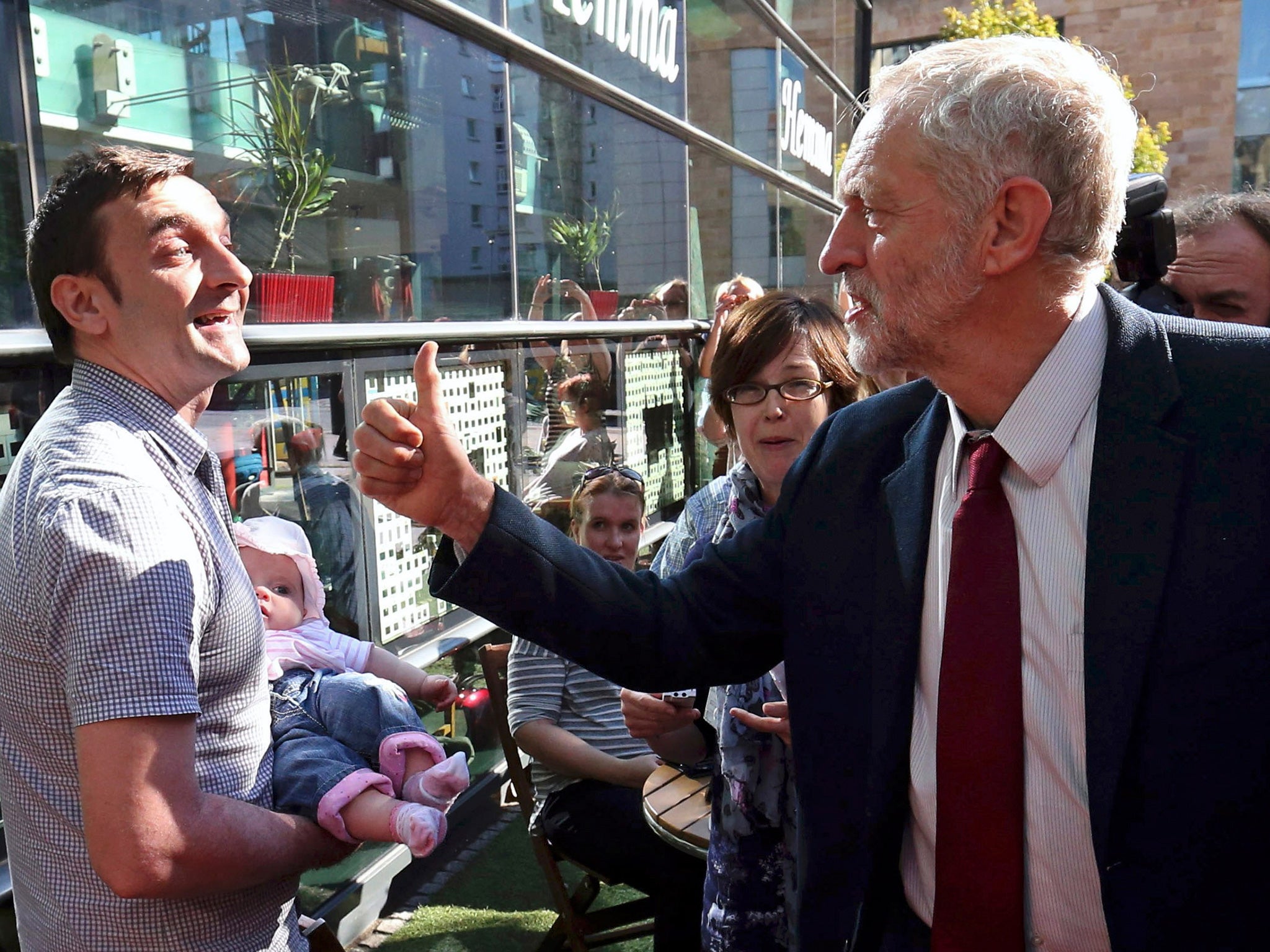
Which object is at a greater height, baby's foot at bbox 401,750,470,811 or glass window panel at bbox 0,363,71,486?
glass window panel at bbox 0,363,71,486

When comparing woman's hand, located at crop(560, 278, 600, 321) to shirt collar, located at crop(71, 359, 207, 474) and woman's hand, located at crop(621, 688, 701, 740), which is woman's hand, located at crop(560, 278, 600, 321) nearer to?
woman's hand, located at crop(621, 688, 701, 740)

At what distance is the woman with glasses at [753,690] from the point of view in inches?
91.8

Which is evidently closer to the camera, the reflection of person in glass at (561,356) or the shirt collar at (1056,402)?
the shirt collar at (1056,402)

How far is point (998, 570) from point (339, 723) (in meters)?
1.39

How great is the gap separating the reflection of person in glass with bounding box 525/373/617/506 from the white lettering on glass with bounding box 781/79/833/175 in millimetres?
4635

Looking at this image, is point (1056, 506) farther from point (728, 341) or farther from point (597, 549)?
point (597, 549)

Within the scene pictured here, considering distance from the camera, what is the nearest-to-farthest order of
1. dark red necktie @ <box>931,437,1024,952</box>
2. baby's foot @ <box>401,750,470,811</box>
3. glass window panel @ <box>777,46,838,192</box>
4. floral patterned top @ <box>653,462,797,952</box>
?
dark red necktie @ <box>931,437,1024,952</box>, baby's foot @ <box>401,750,470,811</box>, floral patterned top @ <box>653,462,797,952</box>, glass window panel @ <box>777,46,838,192</box>

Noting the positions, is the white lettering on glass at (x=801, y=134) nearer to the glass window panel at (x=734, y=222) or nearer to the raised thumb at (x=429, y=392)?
the glass window panel at (x=734, y=222)

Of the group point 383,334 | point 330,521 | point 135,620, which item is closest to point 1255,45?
point 383,334

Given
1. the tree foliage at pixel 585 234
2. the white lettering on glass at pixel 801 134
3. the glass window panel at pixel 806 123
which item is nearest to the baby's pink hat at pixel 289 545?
the tree foliage at pixel 585 234

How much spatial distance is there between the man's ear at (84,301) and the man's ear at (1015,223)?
1395 millimetres

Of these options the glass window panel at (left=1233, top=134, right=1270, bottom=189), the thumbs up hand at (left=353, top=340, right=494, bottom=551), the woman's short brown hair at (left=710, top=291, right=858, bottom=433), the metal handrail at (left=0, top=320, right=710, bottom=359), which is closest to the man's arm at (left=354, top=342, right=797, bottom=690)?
the thumbs up hand at (left=353, top=340, right=494, bottom=551)

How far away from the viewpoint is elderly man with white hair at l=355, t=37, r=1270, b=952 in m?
1.32

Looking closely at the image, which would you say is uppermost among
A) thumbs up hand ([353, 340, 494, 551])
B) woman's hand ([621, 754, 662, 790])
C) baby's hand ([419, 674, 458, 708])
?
thumbs up hand ([353, 340, 494, 551])
